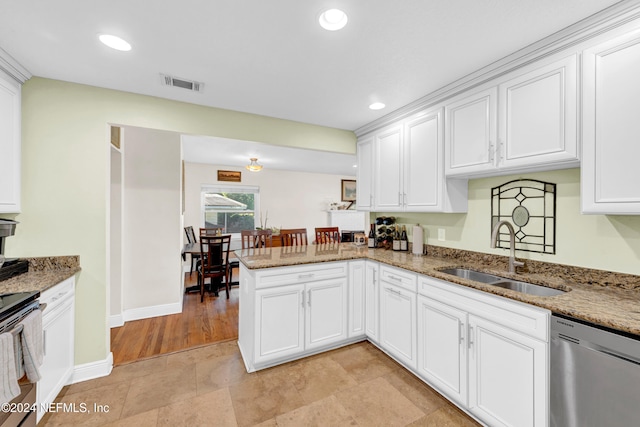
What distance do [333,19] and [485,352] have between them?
6.97ft

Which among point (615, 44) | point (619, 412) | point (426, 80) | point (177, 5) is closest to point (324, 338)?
point (619, 412)

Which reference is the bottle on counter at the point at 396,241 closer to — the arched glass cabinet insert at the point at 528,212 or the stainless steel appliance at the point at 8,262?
the arched glass cabinet insert at the point at 528,212

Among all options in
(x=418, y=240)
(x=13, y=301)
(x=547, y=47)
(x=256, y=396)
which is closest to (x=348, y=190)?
(x=418, y=240)

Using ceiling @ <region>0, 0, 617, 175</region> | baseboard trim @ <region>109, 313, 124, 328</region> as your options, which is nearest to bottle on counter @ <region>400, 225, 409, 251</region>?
ceiling @ <region>0, 0, 617, 175</region>

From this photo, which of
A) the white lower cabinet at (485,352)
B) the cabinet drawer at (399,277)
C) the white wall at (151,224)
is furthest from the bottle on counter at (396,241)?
the white wall at (151,224)

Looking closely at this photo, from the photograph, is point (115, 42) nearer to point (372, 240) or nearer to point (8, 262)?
point (8, 262)

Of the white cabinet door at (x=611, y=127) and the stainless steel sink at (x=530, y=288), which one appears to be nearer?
the white cabinet door at (x=611, y=127)

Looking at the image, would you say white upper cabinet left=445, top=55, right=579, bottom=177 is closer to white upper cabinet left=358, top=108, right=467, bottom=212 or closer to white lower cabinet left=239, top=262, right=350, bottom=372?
white upper cabinet left=358, top=108, right=467, bottom=212

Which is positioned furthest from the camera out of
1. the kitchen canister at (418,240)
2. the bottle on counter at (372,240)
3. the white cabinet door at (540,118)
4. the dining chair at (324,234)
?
the dining chair at (324,234)

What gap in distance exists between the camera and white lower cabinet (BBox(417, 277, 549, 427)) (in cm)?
140

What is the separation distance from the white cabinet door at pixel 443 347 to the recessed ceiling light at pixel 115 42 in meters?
2.67

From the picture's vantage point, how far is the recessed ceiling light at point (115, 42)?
63.4 inches

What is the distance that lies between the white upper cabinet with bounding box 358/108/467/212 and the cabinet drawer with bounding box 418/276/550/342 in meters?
0.75

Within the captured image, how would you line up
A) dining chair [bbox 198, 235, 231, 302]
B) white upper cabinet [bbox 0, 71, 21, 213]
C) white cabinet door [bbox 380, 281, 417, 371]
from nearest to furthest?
white upper cabinet [bbox 0, 71, 21, 213], white cabinet door [bbox 380, 281, 417, 371], dining chair [bbox 198, 235, 231, 302]
